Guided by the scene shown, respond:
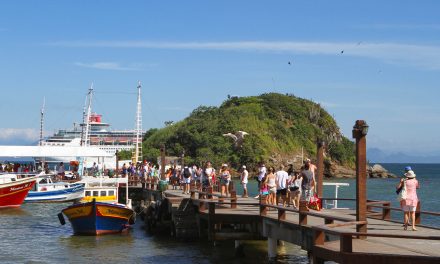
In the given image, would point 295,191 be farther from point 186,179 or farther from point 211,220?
point 186,179

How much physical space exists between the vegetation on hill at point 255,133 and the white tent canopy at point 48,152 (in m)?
45.8

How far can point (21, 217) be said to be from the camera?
51.6m

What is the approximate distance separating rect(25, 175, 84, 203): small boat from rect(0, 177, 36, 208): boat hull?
23.9ft

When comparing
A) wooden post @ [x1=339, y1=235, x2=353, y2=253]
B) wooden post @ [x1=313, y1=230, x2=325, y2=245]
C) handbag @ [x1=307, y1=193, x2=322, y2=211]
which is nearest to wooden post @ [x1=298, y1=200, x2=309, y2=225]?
wooden post @ [x1=313, y1=230, x2=325, y2=245]

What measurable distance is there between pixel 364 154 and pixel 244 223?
930 centimetres

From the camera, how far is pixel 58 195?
66.9 metres

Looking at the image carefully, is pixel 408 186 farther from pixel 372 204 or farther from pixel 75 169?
pixel 75 169

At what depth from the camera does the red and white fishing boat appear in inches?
2223

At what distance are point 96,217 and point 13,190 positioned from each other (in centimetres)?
2184

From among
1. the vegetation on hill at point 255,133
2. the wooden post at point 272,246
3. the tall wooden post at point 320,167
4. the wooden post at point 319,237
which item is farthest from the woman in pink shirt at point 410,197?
the vegetation on hill at point 255,133

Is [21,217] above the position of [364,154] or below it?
below

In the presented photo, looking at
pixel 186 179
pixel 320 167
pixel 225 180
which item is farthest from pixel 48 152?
pixel 320 167

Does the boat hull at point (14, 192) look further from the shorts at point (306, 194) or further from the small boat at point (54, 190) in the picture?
the shorts at point (306, 194)

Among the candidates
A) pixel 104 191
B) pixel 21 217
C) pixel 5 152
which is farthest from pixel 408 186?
pixel 5 152
